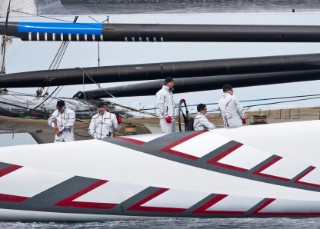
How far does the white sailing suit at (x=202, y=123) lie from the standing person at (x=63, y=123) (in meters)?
1.28

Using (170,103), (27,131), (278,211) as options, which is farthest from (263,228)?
(27,131)

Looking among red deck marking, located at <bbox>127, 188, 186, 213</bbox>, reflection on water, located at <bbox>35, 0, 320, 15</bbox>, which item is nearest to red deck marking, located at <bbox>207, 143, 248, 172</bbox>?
red deck marking, located at <bbox>127, 188, 186, 213</bbox>

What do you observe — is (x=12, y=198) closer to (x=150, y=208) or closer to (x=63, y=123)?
(x=63, y=123)

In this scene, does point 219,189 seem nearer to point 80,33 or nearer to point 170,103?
point 170,103

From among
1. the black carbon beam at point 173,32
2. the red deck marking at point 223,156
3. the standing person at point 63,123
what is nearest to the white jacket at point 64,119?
the standing person at point 63,123

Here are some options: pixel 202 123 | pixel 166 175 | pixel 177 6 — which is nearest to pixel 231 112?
pixel 202 123

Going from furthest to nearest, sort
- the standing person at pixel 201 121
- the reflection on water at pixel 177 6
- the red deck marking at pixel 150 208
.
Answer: the reflection on water at pixel 177 6, the standing person at pixel 201 121, the red deck marking at pixel 150 208

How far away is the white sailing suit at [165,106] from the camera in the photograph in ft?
39.0

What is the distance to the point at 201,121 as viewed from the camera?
11945 millimetres

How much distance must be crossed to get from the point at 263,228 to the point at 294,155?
33.6 inches

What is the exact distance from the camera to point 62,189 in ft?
38.0

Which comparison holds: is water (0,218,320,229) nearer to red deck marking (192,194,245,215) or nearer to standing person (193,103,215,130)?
red deck marking (192,194,245,215)

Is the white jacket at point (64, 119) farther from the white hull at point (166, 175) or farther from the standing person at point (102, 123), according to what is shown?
the white hull at point (166, 175)

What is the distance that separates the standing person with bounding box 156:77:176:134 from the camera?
39.0 feet
